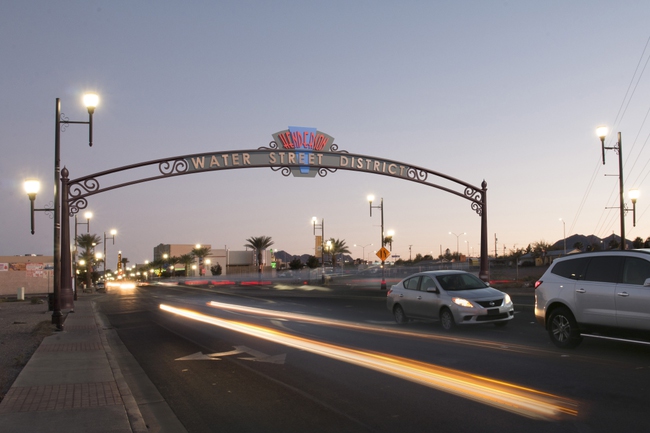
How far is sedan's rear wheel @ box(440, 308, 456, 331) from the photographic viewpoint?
1579 cm

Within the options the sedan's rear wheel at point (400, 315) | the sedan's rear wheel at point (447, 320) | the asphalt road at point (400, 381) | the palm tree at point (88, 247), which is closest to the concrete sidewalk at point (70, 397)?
the asphalt road at point (400, 381)

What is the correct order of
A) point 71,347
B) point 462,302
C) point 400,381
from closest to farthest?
point 400,381 < point 71,347 < point 462,302

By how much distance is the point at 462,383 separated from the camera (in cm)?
906

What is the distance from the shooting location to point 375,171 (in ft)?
95.2

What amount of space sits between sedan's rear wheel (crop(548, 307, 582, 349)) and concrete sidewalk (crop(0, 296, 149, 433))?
811 cm

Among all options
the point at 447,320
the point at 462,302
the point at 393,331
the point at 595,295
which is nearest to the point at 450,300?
the point at 462,302

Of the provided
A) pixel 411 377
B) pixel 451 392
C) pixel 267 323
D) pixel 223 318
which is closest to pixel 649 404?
pixel 451 392

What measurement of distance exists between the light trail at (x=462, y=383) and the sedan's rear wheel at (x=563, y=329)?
3064 millimetres

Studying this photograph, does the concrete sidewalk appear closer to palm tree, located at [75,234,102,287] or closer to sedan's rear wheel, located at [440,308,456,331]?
sedan's rear wheel, located at [440,308,456,331]

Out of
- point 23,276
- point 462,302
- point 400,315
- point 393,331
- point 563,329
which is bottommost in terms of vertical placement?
point 23,276

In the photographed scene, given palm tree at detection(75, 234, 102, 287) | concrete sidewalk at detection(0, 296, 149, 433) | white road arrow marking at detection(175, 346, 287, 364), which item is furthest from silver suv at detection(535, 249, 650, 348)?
palm tree at detection(75, 234, 102, 287)

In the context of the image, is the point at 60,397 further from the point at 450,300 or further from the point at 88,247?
the point at 88,247

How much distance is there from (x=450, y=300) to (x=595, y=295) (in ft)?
16.0

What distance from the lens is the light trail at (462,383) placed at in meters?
7.43
